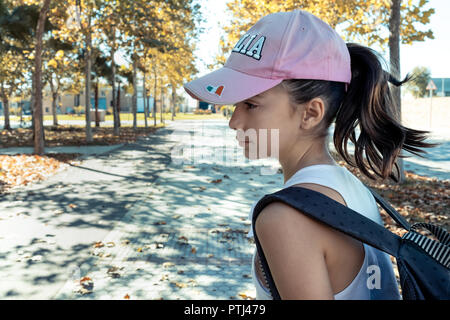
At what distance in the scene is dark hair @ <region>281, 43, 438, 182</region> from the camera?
1190 mm

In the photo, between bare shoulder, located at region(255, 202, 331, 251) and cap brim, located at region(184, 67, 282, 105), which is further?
cap brim, located at region(184, 67, 282, 105)

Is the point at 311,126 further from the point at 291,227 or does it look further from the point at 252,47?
the point at 291,227

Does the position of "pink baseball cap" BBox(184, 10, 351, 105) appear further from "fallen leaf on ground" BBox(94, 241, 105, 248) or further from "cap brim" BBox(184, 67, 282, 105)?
"fallen leaf on ground" BBox(94, 241, 105, 248)

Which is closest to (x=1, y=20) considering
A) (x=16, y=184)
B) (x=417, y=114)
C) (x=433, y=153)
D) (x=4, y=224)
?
(x=16, y=184)

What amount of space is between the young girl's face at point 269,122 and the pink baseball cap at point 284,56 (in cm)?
4

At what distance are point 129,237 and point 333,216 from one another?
4925 mm

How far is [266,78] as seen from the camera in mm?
1102

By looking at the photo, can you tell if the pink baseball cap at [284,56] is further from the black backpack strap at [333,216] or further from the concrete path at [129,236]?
the concrete path at [129,236]

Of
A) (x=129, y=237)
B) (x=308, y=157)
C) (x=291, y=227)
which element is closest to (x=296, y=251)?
(x=291, y=227)

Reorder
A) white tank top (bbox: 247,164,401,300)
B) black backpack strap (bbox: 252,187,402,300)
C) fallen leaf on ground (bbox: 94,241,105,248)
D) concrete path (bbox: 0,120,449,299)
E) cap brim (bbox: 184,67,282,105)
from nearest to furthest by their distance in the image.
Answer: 1. black backpack strap (bbox: 252,187,402,300)
2. white tank top (bbox: 247,164,401,300)
3. cap brim (bbox: 184,67,282,105)
4. concrete path (bbox: 0,120,449,299)
5. fallen leaf on ground (bbox: 94,241,105,248)

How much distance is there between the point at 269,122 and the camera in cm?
112

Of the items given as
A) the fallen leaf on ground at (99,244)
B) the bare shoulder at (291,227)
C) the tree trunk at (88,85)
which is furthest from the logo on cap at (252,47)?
the tree trunk at (88,85)
